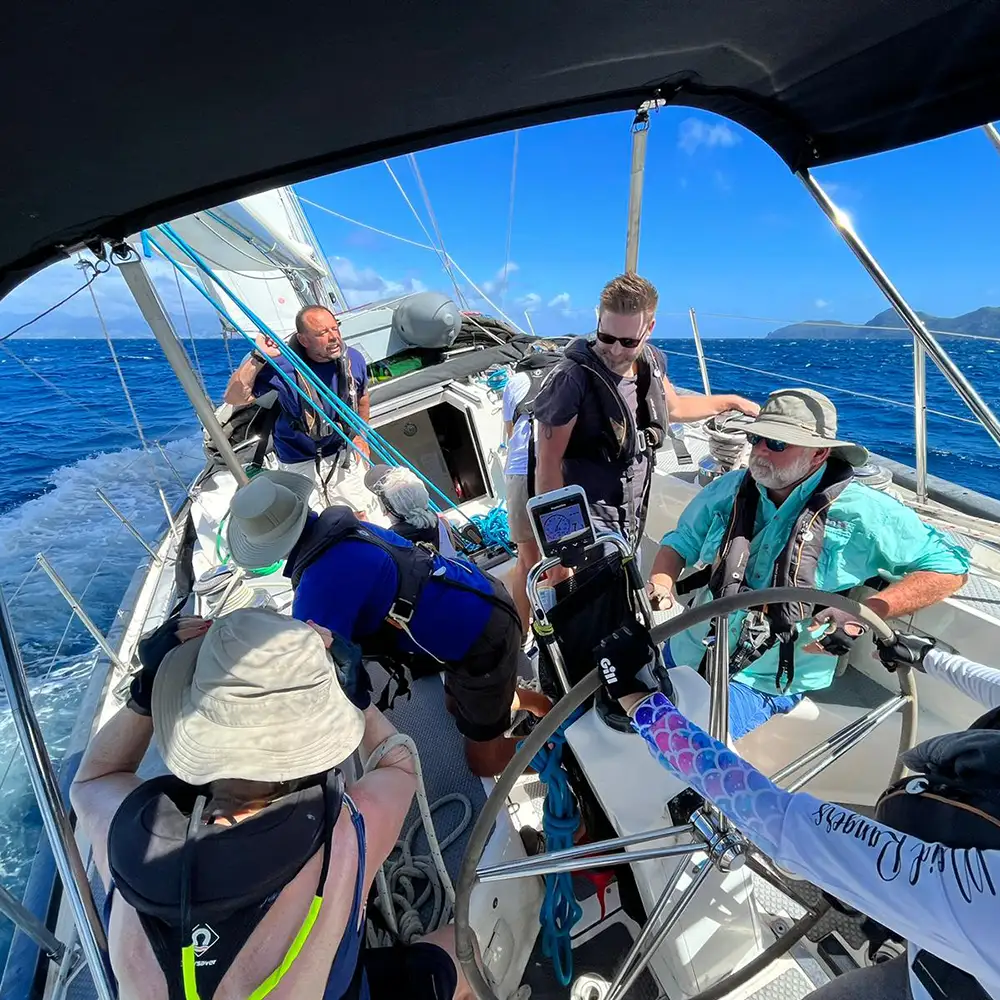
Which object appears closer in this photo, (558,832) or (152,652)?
(152,652)

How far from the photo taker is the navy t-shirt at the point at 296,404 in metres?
3.30

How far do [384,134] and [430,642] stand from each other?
50.0 inches

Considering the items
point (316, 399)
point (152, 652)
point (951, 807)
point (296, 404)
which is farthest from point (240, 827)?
point (296, 404)

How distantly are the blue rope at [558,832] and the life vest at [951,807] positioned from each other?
63 centimetres

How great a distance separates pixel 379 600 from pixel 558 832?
740 mm

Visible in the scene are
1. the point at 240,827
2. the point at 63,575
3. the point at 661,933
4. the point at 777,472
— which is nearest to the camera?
the point at 240,827

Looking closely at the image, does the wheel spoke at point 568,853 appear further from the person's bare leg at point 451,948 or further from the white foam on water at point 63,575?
the white foam on water at point 63,575

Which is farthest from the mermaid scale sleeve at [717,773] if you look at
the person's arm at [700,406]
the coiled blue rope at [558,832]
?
the person's arm at [700,406]

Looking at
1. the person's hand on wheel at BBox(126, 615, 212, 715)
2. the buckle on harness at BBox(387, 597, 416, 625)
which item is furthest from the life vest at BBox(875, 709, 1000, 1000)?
the person's hand on wheel at BBox(126, 615, 212, 715)

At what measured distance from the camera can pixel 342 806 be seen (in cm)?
102

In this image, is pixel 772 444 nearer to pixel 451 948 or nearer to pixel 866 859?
pixel 866 859

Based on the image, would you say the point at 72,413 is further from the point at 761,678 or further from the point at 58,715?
the point at 761,678

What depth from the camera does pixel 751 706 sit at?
1.80 meters

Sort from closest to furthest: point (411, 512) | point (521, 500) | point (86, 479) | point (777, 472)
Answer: point (777, 472) < point (411, 512) < point (521, 500) < point (86, 479)
